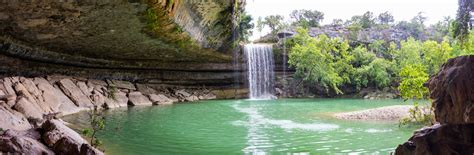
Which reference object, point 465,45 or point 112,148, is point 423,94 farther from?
point 112,148

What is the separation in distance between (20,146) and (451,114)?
6.26m

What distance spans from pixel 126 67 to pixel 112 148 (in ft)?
54.9

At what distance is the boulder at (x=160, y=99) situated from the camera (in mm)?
22834

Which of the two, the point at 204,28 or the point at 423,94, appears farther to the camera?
the point at 204,28

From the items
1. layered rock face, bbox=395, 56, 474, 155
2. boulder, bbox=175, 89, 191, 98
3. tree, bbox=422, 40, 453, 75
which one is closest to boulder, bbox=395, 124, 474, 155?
layered rock face, bbox=395, 56, 474, 155

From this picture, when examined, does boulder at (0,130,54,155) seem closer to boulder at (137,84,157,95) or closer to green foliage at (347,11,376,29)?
boulder at (137,84,157,95)

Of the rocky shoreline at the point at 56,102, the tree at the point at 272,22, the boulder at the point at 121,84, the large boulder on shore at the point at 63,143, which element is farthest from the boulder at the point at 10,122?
the tree at the point at 272,22

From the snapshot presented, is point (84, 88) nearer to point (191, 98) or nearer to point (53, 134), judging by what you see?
point (191, 98)

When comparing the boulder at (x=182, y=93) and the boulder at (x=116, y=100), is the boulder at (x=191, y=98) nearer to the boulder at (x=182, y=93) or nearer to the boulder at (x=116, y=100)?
the boulder at (x=182, y=93)

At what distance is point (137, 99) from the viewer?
2197 centimetres

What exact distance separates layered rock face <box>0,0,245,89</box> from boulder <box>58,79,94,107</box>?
149cm

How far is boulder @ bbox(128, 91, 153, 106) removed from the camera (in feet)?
70.5

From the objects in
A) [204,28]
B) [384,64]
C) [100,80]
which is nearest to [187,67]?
[100,80]

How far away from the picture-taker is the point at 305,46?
102 feet
